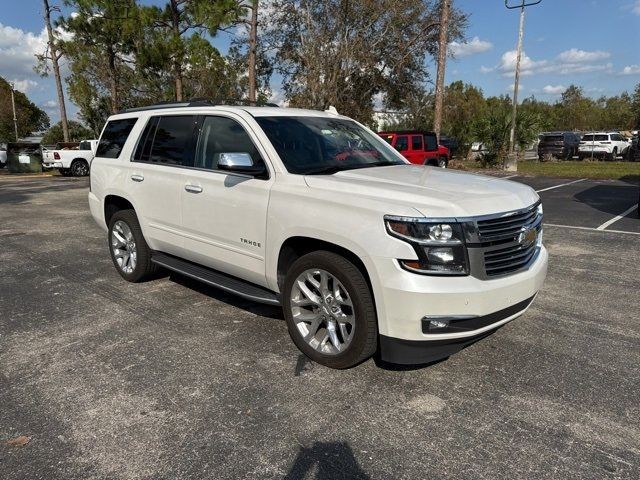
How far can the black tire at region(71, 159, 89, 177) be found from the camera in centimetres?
2320

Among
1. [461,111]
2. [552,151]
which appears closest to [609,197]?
[552,151]

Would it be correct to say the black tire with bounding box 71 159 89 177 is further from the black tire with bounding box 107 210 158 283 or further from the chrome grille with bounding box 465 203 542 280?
the chrome grille with bounding box 465 203 542 280

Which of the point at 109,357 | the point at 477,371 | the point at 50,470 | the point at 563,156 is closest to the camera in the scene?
the point at 50,470

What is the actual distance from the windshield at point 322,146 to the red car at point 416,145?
13.4 meters

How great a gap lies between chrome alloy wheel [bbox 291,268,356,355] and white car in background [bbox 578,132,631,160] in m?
31.9

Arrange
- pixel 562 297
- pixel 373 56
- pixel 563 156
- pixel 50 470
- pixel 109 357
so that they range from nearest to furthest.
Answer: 1. pixel 50 470
2. pixel 109 357
3. pixel 562 297
4. pixel 373 56
5. pixel 563 156

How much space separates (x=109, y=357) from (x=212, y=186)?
5.12 feet

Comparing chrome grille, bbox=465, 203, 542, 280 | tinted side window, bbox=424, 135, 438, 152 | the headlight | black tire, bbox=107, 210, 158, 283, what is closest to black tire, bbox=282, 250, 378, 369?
the headlight

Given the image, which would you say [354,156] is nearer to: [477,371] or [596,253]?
[477,371]

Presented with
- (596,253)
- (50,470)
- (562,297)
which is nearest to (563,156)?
(596,253)

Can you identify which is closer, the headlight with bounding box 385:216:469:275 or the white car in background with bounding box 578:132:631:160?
the headlight with bounding box 385:216:469:275

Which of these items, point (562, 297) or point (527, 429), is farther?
point (562, 297)

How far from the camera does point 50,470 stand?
256 centimetres

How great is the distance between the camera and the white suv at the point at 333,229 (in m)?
3.04
